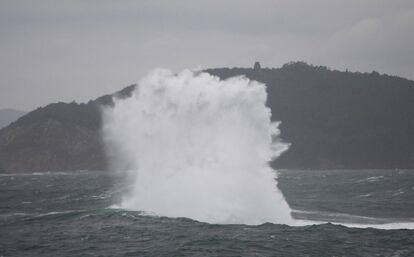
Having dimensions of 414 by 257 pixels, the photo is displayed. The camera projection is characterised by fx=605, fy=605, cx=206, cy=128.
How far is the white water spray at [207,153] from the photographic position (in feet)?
144

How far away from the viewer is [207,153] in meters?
47.8

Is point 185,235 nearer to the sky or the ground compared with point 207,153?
nearer to the ground

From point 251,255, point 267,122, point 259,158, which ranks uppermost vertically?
point 267,122

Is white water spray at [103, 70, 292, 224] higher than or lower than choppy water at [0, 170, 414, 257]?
higher

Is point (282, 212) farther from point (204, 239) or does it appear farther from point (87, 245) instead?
point (87, 245)

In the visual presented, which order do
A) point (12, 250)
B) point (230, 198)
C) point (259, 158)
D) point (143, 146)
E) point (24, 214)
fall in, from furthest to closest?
point (143, 146)
point (24, 214)
point (259, 158)
point (230, 198)
point (12, 250)

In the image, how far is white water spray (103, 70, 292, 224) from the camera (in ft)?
144

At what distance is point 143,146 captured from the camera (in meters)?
55.2

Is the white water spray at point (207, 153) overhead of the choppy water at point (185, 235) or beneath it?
overhead

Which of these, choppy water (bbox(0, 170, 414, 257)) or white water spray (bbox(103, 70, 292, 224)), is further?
white water spray (bbox(103, 70, 292, 224))

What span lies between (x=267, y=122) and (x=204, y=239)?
54.0ft

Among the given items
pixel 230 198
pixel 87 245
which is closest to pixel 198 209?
pixel 230 198

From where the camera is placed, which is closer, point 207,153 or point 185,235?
point 185,235

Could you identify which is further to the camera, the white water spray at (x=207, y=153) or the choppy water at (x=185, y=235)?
the white water spray at (x=207, y=153)
